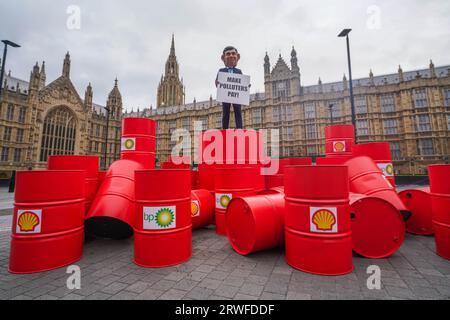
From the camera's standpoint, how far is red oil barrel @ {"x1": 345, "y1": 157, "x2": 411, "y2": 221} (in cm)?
511

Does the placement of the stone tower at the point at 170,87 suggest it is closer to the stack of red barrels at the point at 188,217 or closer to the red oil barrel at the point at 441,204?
the stack of red barrels at the point at 188,217

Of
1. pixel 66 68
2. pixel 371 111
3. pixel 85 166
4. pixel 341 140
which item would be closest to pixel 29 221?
pixel 85 166

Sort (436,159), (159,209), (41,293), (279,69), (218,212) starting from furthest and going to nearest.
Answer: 1. (279,69)
2. (436,159)
3. (218,212)
4. (159,209)
5. (41,293)

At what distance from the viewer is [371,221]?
4145 mm

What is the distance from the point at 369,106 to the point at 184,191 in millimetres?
38383

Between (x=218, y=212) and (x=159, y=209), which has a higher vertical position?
(x=159, y=209)

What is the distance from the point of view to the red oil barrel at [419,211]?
5598 mm

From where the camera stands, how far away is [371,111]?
33.2 metres

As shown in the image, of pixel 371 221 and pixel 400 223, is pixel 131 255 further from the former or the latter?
pixel 400 223

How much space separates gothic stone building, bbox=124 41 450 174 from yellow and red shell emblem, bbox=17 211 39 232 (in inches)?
1207

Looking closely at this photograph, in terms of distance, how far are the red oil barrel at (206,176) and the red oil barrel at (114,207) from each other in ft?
8.88

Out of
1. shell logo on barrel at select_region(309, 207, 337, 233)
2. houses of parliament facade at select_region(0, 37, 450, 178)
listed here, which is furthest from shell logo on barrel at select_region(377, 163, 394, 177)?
houses of parliament facade at select_region(0, 37, 450, 178)

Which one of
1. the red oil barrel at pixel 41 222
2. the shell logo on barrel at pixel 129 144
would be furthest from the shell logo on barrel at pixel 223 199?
the red oil barrel at pixel 41 222
